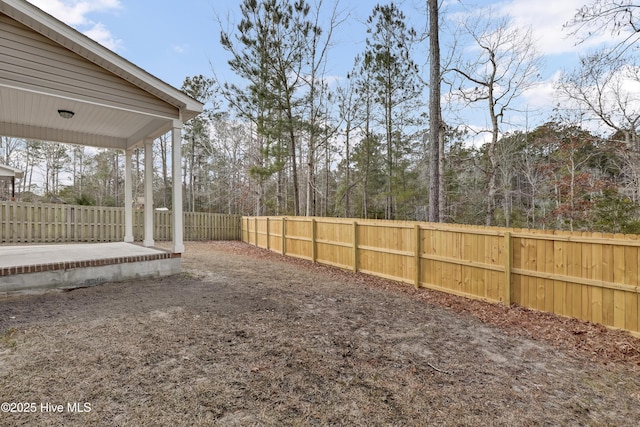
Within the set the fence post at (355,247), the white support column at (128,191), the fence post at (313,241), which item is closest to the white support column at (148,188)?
the white support column at (128,191)

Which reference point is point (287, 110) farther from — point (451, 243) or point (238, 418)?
point (238, 418)

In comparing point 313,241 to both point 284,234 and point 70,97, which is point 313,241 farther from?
point 70,97

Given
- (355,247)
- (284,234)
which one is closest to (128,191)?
(284,234)

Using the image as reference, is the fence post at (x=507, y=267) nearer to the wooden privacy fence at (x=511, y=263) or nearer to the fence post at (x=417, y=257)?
the wooden privacy fence at (x=511, y=263)

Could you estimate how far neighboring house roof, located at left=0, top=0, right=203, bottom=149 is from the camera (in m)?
4.38

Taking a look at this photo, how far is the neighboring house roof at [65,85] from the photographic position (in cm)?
438

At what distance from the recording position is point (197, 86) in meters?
18.0

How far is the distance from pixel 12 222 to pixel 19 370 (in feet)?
33.8

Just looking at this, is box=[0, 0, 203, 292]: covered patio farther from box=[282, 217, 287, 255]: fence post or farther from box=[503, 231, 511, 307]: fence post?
box=[503, 231, 511, 307]: fence post

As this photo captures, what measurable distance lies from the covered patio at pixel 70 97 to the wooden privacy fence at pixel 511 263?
397cm

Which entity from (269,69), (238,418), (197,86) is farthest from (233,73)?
(238,418)

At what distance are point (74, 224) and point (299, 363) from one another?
11.6m

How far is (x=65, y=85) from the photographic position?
486cm

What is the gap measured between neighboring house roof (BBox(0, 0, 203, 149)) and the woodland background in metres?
5.79
